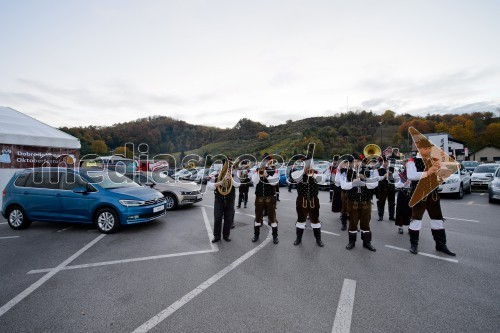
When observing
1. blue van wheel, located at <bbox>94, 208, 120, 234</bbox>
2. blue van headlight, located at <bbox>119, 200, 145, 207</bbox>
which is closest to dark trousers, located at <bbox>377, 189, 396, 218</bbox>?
blue van headlight, located at <bbox>119, 200, 145, 207</bbox>

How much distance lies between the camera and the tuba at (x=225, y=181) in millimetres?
5867

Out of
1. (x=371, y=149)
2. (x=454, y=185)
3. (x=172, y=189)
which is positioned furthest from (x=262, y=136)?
(x=371, y=149)

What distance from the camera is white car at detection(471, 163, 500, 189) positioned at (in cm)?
1447

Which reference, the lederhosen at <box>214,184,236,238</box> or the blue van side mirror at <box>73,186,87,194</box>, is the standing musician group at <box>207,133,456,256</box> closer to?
the lederhosen at <box>214,184,236,238</box>

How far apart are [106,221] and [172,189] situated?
147 inches

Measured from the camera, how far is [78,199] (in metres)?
6.67

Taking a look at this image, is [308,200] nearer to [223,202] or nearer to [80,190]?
[223,202]

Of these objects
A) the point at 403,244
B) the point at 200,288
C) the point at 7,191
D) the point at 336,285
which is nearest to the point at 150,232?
the point at 200,288

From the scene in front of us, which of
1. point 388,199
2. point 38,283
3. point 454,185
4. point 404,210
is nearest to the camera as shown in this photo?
point 38,283

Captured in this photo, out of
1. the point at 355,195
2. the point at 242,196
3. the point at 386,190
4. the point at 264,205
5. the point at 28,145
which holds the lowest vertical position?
the point at 242,196

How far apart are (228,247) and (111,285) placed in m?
2.31

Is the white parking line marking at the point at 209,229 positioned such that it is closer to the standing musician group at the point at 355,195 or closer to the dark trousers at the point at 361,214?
the standing musician group at the point at 355,195

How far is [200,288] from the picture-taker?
3.65 m

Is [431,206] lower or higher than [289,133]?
lower
